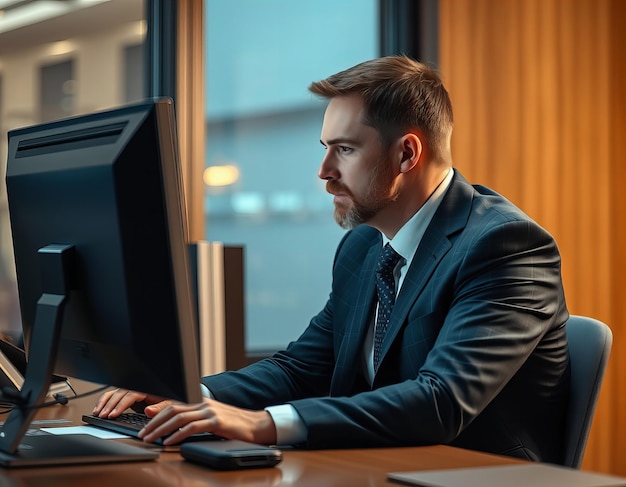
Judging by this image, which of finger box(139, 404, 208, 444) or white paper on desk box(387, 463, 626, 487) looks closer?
white paper on desk box(387, 463, 626, 487)

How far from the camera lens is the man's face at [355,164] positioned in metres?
2.22

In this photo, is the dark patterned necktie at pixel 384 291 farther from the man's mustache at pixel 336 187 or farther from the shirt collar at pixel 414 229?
the man's mustache at pixel 336 187

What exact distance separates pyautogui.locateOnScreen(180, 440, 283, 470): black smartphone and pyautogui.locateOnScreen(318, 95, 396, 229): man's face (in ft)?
2.96

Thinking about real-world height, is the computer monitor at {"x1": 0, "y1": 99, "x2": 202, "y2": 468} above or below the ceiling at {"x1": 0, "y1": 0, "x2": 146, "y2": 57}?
below

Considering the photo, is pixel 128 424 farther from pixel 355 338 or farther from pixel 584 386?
pixel 584 386

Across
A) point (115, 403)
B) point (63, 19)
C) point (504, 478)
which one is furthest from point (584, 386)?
point (63, 19)

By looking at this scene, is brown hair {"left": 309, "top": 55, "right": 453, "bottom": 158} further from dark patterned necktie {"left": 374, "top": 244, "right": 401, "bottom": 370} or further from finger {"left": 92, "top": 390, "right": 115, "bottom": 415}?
finger {"left": 92, "top": 390, "right": 115, "bottom": 415}

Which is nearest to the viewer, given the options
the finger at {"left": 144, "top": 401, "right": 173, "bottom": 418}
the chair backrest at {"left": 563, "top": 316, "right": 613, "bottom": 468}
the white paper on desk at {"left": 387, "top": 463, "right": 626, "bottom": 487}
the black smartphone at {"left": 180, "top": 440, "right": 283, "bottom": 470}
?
the white paper on desk at {"left": 387, "top": 463, "right": 626, "bottom": 487}

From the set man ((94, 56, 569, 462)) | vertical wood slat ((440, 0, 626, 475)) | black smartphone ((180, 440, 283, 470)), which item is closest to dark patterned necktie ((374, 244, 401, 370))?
man ((94, 56, 569, 462))

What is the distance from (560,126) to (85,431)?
3.77m

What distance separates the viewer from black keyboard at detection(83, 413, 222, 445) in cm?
158

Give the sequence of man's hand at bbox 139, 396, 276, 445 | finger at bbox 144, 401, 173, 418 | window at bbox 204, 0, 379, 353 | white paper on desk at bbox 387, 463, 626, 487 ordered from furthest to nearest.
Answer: window at bbox 204, 0, 379, 353, finger at bbox 144, 401, 173, 418, man's hand at bbox 139, 396, 276, 445, white paper on desk at bbox 387, 463, 626, 487

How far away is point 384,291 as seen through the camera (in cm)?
215

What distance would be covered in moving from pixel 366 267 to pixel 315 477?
1016 millimetres
